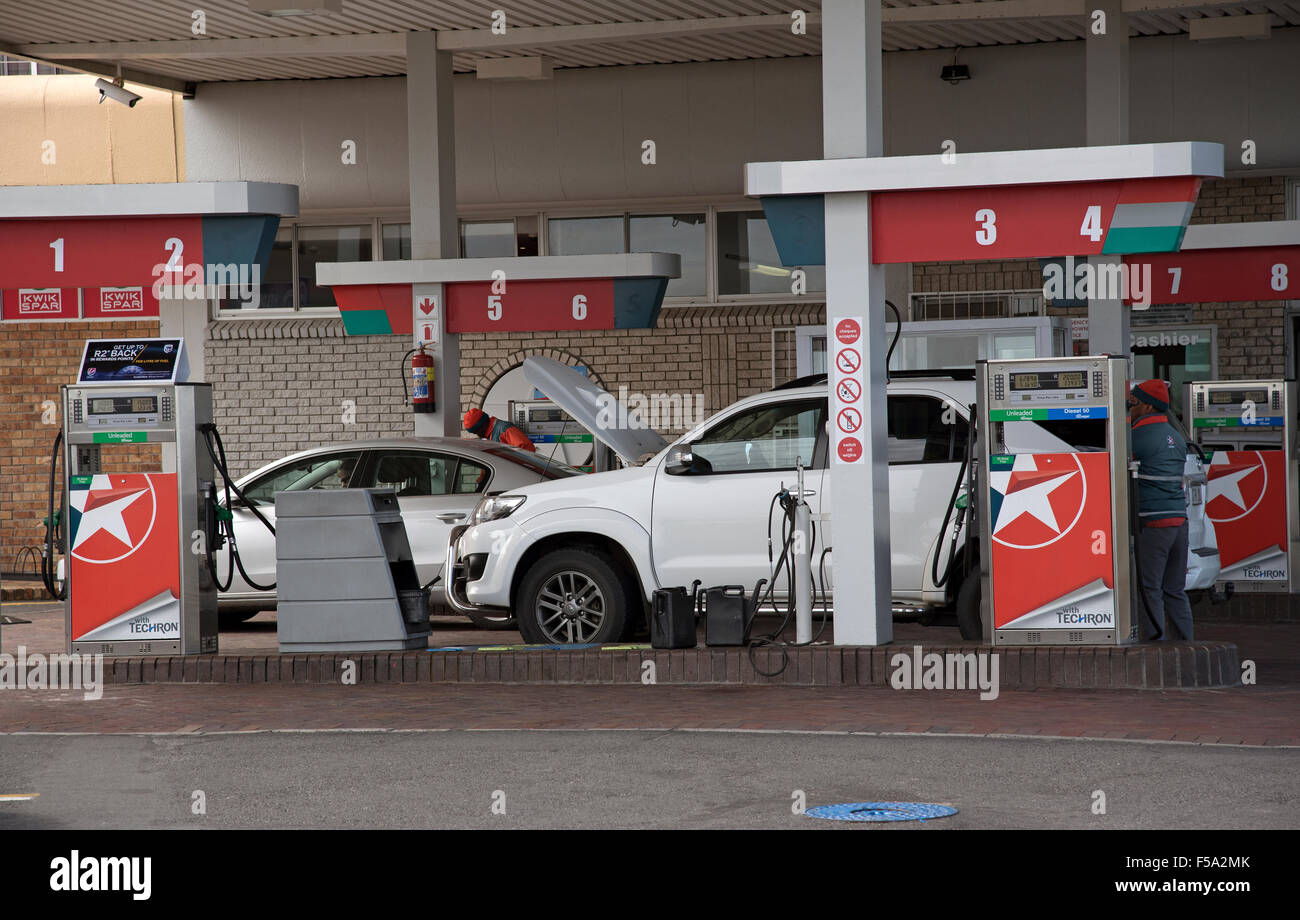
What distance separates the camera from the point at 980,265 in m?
19.1

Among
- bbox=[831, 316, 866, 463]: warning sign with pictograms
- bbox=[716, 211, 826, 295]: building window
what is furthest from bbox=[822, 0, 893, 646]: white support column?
bbox=[716, 211, 826, 295]: building window

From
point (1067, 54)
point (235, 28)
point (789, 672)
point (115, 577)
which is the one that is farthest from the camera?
point (1067, 54)

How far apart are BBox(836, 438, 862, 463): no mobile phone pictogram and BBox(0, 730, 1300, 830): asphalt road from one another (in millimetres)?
2326

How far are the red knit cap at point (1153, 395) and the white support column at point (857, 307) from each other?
1.59 m

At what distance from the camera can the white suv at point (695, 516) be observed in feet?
37.6

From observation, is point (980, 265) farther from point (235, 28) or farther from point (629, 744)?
point (629, 744)

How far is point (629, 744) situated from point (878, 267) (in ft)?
12.3

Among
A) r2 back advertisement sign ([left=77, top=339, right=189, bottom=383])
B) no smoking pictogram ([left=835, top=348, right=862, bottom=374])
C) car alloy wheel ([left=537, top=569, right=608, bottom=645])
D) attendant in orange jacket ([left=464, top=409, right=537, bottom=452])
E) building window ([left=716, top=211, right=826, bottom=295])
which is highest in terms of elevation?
building window ([left=716, top=211, right=826, bottom=295])

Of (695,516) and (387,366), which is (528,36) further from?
(695,516)

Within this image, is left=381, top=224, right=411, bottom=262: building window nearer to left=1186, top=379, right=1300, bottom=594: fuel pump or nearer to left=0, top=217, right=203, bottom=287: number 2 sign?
left=0, top=217, right=203, bottom=287: number 2 sign

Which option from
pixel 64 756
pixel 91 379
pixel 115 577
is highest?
pixel 91 379

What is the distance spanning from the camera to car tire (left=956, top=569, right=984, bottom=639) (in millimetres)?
10898

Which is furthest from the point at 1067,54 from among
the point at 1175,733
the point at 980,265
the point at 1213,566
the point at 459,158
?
the point at 1175,733

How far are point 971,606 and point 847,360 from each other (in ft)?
5.70
